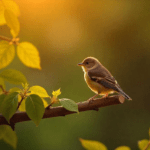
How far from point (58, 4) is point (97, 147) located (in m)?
9.17

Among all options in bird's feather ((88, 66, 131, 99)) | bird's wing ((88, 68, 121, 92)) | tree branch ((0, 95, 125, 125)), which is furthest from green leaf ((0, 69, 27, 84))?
bird's wing ((88, 68, 121, 92))

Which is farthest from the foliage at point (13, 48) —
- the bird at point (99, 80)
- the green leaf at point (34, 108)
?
the bird at point (99, 80)

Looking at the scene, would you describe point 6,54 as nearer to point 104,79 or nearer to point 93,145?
point 93,145

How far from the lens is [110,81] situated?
3.60 m

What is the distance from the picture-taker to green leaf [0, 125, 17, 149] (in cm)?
139

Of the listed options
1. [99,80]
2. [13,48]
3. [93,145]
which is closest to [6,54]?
[13,48]

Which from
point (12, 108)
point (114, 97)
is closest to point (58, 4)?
point (114, 97)

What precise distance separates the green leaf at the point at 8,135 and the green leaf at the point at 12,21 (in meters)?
0.51

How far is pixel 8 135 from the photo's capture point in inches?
56.9

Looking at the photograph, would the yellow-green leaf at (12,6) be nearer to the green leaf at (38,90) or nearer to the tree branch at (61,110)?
the green leaf at (38,90)

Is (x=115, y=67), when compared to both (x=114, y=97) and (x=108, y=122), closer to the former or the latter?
(x=108, y=122)

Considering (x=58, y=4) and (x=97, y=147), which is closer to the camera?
(x=97, y=147)

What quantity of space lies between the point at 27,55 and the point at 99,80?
2.44m

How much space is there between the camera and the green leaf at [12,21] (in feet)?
4.36
